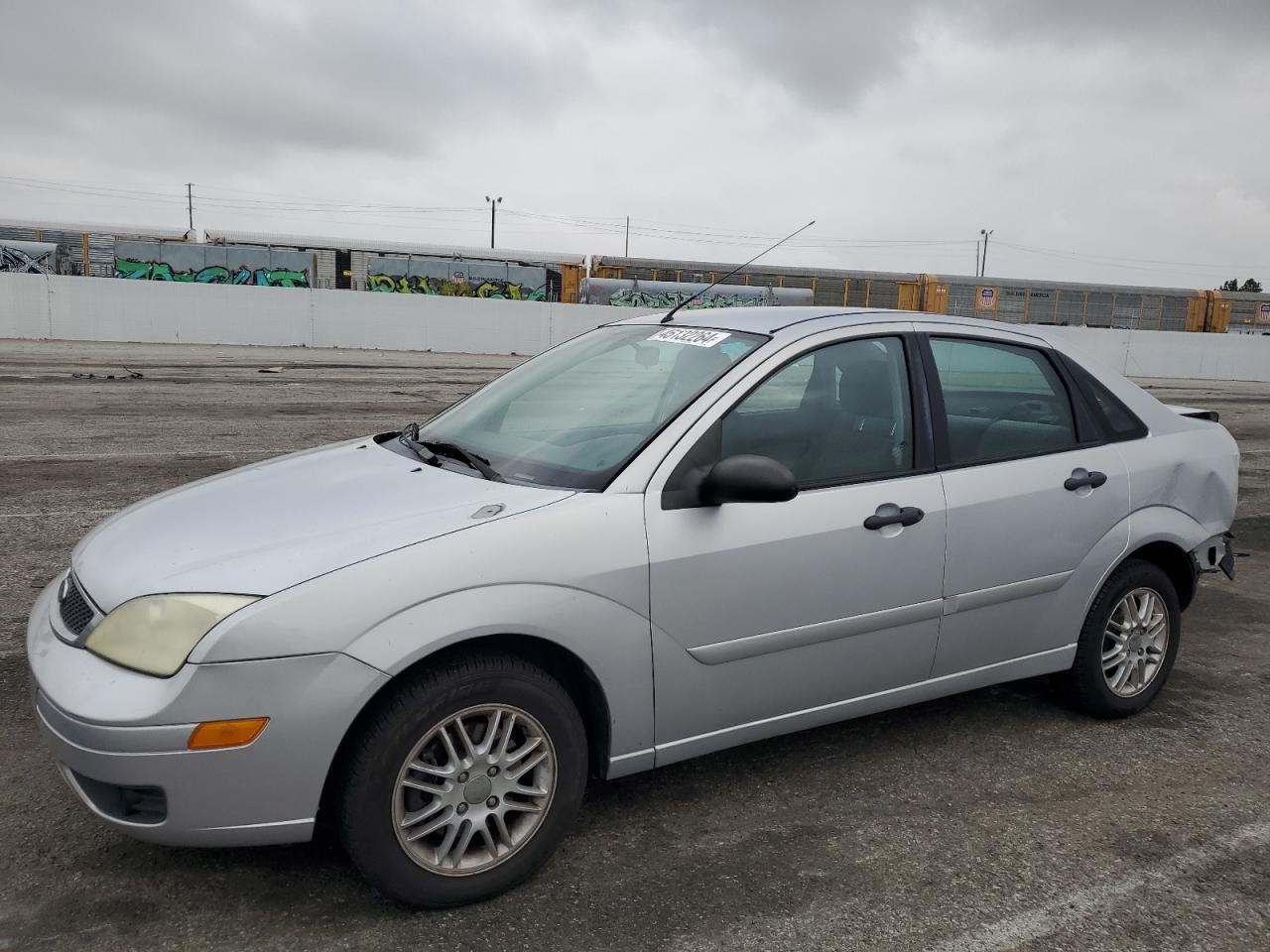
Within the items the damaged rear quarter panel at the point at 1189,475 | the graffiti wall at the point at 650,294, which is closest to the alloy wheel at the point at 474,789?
the damaged rear quarter panel at the point at 1189,475

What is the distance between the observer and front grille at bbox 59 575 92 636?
2.71m

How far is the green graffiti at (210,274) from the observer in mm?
36312

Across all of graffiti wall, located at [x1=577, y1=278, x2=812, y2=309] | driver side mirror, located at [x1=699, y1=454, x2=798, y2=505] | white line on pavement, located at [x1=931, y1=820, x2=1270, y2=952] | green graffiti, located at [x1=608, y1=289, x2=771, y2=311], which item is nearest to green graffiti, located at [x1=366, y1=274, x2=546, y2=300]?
graffiti wall, located at [x1=577, y1=278, x2=812, y2=309]

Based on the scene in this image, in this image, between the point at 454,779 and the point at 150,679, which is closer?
the point at 150,679

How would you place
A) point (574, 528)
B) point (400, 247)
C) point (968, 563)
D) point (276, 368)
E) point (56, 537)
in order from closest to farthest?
point (574, 528), point (968, 563), point (56, 537), point (276, 368), point (400, 247)

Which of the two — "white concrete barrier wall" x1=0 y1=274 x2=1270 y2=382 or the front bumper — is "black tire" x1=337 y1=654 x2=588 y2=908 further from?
"white concrete barrier wall" x1=0 y1=274 x2=1270 y2=382

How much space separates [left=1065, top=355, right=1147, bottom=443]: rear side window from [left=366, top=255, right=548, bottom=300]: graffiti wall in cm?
3629

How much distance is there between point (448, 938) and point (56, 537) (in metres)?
4.81

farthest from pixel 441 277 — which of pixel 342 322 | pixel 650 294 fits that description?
pixel 342 322

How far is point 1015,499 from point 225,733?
2.63m

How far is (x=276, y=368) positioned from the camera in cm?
2014

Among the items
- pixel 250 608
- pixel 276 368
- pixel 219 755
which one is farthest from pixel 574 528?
pixel 276 368

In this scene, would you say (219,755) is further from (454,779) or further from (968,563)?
(968,563)

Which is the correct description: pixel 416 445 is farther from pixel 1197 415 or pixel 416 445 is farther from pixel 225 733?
pixel 1197 415
